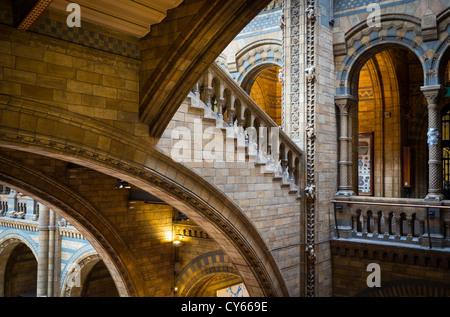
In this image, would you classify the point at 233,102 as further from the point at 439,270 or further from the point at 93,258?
the point at 93,258

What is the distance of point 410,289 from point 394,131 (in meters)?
5.91

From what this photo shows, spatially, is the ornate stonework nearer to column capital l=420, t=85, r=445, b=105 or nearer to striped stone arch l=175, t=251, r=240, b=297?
column capital l=420, t=85, r=445, b=105

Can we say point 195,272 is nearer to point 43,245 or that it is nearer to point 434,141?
point 43,245

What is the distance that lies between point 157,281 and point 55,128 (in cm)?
622

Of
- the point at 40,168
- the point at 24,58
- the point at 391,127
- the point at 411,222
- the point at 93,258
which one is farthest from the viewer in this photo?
the point at 391,127

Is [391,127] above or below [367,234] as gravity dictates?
above

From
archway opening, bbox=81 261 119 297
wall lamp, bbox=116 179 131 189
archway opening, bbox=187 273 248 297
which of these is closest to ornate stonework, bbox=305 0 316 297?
archway opening, bbox=187 273 248 297

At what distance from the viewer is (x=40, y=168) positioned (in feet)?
25.7

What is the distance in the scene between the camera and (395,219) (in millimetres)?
8969

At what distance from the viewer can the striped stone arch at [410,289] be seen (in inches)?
321

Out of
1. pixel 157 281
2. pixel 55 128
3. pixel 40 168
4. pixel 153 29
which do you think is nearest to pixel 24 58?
pixel 55 128

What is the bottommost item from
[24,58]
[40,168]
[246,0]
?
[40,168]

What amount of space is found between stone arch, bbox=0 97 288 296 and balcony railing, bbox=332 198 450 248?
2115mm

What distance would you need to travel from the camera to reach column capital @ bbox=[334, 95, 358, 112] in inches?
372
